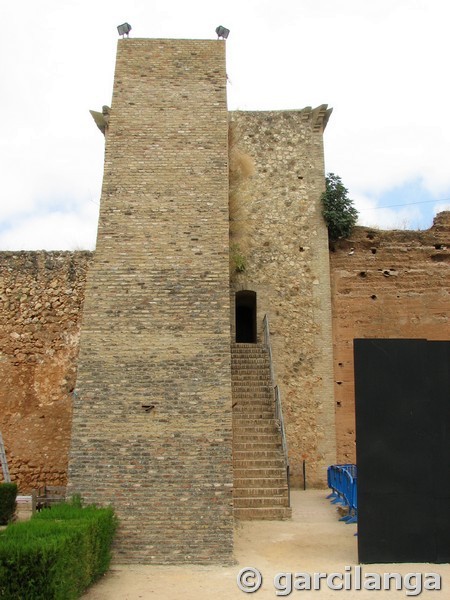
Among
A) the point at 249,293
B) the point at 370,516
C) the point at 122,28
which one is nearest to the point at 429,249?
the point at 249,293

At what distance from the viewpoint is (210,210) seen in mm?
11062

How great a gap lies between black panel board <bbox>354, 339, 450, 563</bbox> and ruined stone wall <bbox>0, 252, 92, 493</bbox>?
8.16 m

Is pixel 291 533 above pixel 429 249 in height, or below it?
below

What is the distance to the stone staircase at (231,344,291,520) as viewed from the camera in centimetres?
1095

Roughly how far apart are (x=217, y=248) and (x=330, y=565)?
16.4 feet

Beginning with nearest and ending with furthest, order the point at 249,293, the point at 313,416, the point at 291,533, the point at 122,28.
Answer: the point at 291,533, the point at 122,28, the point at 313,416, the point at 249,293

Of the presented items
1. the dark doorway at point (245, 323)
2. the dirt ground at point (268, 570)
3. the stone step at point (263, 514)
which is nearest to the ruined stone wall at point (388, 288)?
the dark doorway at point (245, 323)

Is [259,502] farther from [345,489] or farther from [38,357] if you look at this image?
[38,357]

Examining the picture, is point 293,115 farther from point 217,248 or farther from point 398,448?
point 398,448

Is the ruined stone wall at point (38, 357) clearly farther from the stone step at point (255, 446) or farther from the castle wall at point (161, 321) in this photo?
the castle wall at point (161, 321)

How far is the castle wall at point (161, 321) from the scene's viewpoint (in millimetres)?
8602

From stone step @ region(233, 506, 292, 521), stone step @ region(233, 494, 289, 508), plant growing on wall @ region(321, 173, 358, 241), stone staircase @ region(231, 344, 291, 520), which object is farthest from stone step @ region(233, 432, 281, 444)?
plant growing on wall @ region(321, 173, 358, 241)

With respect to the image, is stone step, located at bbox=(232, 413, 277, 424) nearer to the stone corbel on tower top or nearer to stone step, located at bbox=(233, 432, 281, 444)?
stone step, located at bbox=(233, 432, 281, 444)

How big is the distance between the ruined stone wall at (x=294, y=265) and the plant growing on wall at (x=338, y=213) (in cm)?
22
